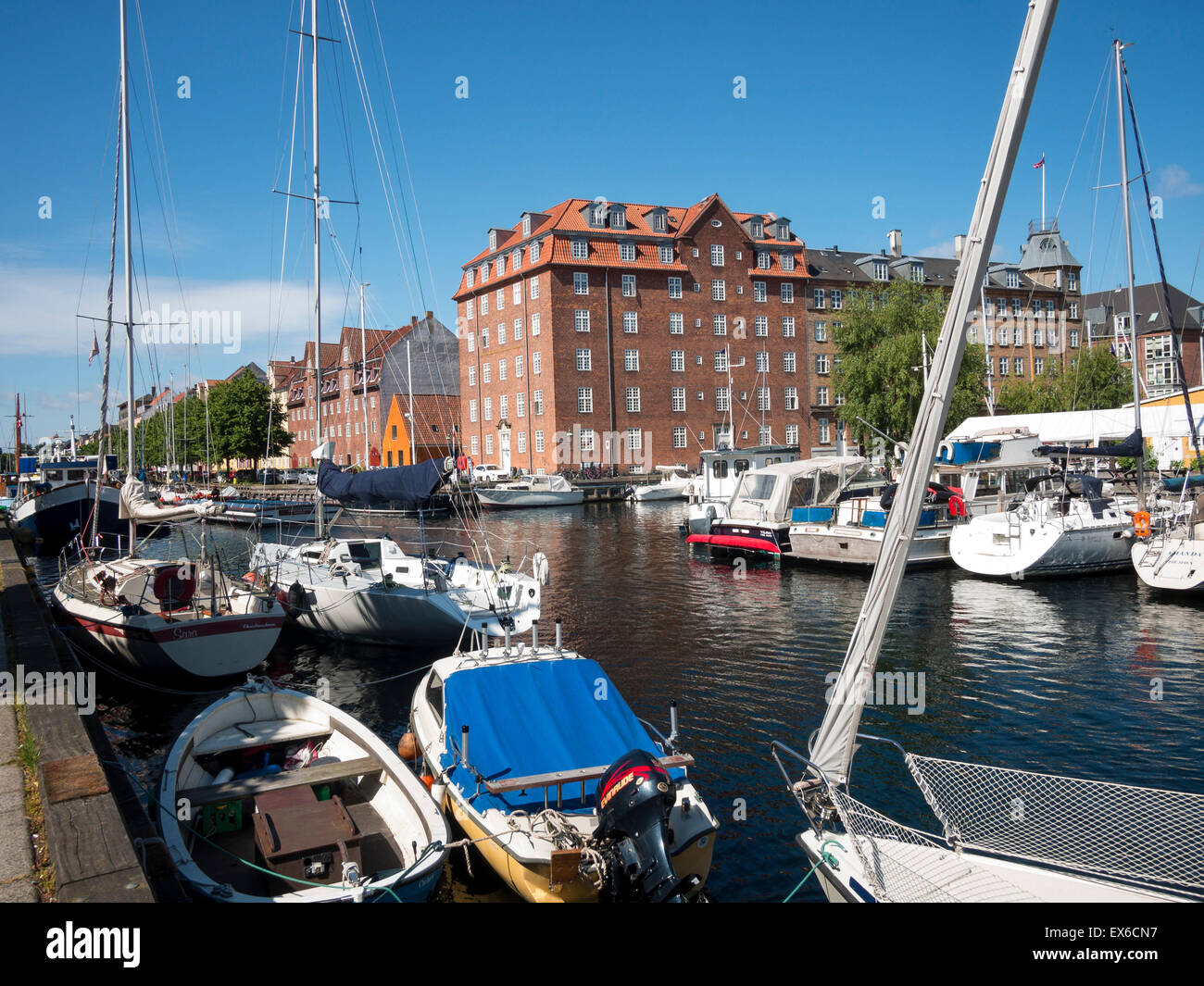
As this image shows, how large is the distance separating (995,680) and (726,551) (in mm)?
18570

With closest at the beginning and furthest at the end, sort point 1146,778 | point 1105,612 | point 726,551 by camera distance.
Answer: point 1146,778 < point 1105,612 < point 726,551

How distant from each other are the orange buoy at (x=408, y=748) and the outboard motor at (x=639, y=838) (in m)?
4.89

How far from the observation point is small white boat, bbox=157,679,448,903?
761cm

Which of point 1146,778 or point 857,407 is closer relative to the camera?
point 1146,778

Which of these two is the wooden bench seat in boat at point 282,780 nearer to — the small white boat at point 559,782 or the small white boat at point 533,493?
the small white boat at point 559,782

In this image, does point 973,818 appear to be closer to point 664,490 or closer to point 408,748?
point 408,748

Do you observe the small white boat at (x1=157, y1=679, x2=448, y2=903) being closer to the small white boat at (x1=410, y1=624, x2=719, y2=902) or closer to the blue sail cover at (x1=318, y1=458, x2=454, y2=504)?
the small white boat at (x1=410, y1=624, x2=719, y2=902)

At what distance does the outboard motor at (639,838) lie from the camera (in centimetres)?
688

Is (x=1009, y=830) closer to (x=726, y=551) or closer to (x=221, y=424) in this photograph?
(x=726, y=551)

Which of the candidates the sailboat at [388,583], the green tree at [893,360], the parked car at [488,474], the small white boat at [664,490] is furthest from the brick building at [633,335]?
the sailboat at [388,583]

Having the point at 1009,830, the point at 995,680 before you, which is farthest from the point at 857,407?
the point at 1009,830
